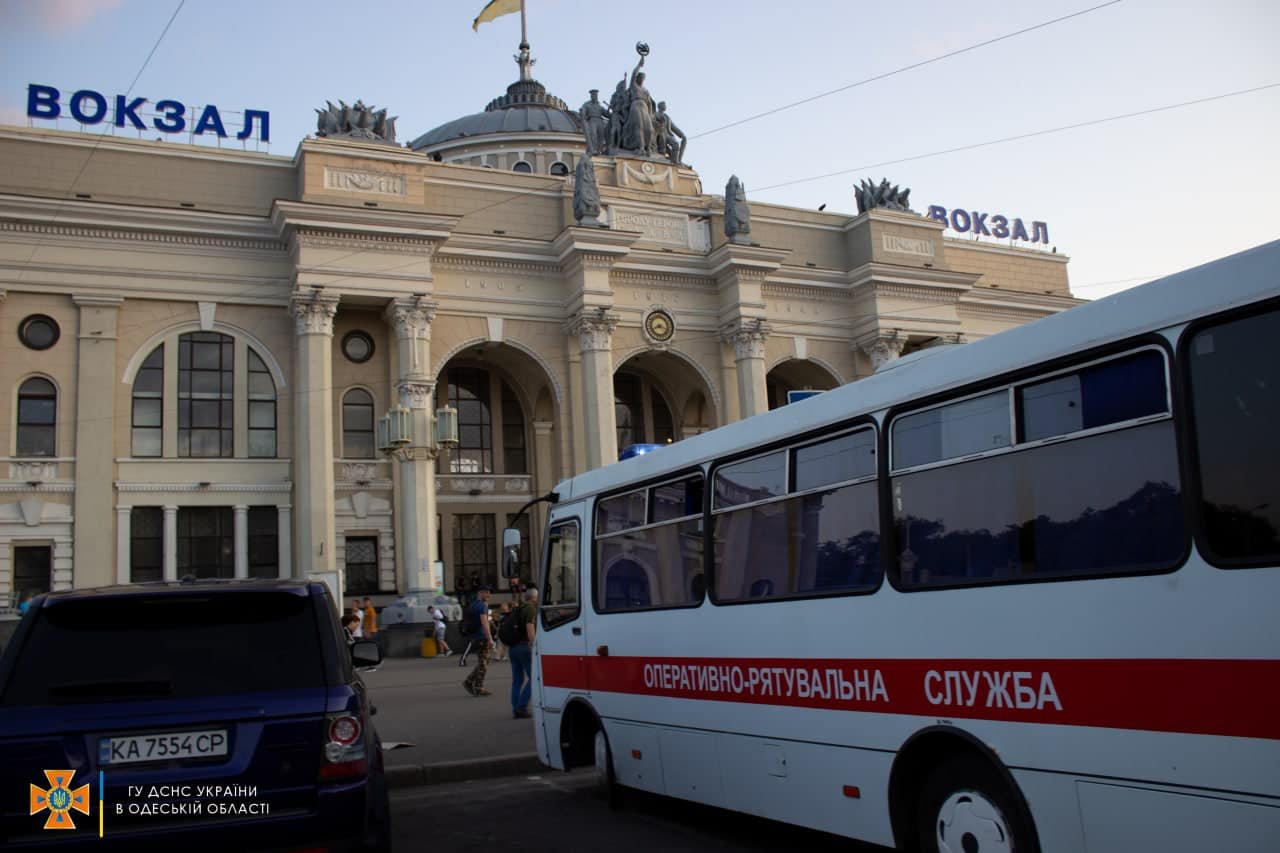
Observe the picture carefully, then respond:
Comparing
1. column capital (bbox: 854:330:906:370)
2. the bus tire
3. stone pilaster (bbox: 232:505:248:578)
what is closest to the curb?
the bus tire

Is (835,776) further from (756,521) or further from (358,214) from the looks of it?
(358,214)

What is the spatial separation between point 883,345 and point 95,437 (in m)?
24.6

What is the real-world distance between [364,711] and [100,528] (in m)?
26.6

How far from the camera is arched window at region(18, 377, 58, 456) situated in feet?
93.9

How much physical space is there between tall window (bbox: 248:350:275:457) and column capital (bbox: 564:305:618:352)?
9.04 m

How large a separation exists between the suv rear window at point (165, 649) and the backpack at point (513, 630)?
838 centimetres

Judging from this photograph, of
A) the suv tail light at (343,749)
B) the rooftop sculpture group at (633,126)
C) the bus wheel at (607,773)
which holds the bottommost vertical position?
the bus wheel at (607,773)

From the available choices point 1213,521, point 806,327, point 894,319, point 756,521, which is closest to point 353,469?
point 806,327

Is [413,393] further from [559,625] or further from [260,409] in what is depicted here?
[559,625]

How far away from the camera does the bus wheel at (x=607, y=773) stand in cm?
904

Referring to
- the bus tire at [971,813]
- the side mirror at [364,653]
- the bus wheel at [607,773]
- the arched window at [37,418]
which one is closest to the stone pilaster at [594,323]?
the arched window at [37,418]

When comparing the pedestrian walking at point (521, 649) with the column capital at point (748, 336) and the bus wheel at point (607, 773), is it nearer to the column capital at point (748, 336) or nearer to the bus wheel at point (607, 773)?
the bus wheel at point (607, 773)

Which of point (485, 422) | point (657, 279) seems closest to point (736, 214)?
point (657, 279)

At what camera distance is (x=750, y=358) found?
119 ft
